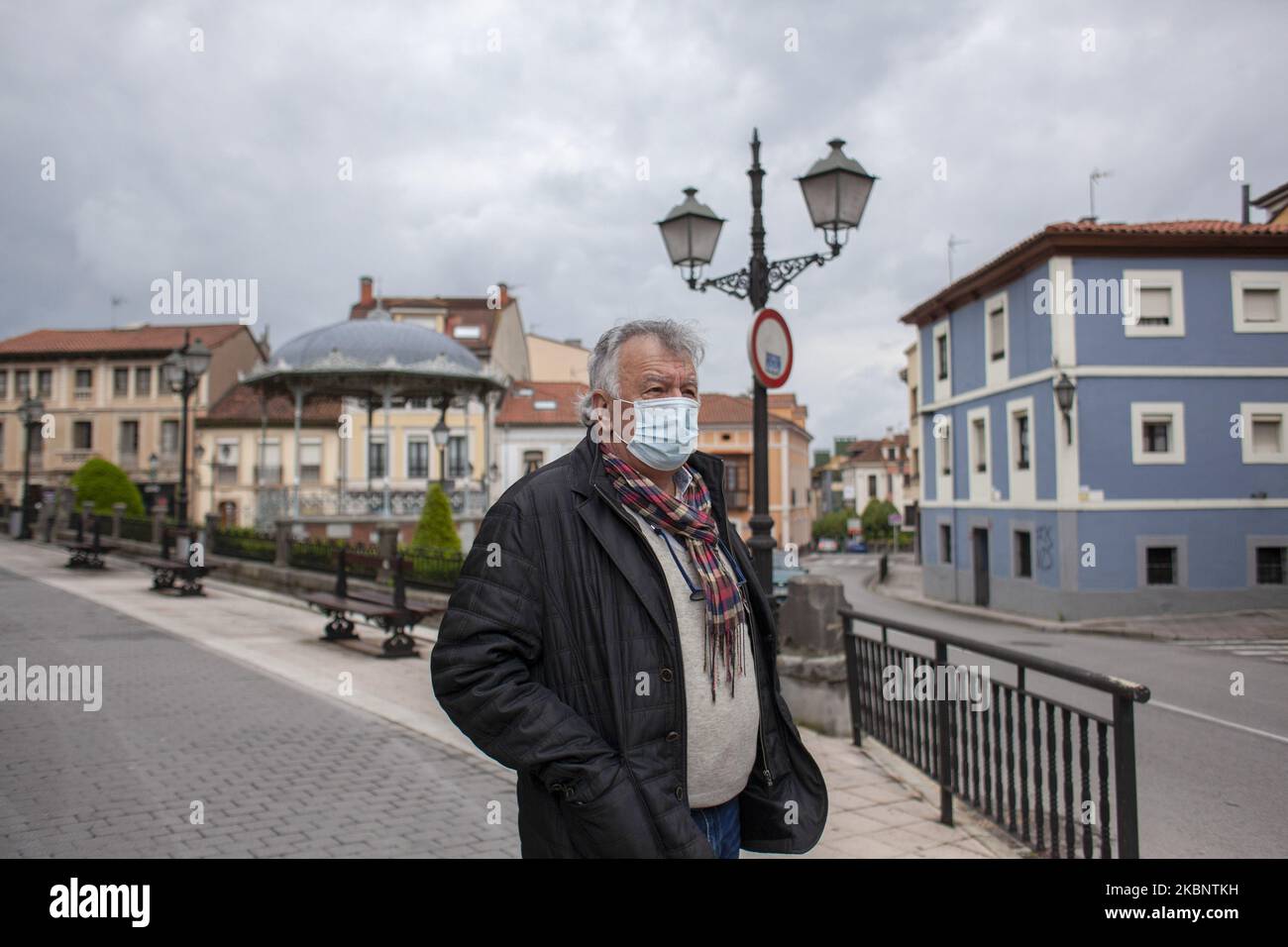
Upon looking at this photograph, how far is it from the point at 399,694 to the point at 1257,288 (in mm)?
7548

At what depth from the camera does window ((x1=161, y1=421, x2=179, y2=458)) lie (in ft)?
144

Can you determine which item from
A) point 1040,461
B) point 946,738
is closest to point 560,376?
point 1040,461

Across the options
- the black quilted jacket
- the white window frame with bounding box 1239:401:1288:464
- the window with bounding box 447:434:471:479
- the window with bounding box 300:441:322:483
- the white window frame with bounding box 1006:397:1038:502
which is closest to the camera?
the black quilted jacket

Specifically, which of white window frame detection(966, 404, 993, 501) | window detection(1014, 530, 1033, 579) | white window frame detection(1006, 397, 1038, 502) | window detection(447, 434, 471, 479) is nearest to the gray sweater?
white window frame detection(1006, 397, 1038, 502)

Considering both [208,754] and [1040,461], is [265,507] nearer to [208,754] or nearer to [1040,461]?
[208,754]

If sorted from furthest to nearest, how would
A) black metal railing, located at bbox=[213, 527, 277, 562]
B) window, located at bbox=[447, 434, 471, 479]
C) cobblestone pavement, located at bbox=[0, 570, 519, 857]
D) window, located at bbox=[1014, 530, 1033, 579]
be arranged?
1. window, located at bbox=[447, 434, 471, 479]
2. window, located at bbox=[1014, 530, 1033, 579]
3. black metal railing, located at bbox=[213, 527, 277, 562]
4. cobblestone pavement, located at bbox=[0, 570, 519, 857]

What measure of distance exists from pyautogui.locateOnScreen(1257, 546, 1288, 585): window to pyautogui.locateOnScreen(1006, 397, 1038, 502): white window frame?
699 inches

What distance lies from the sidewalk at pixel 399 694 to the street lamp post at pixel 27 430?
2.42 meters

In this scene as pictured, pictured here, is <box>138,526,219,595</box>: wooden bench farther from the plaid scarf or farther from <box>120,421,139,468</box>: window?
<box>120,421,139,468</box>: window

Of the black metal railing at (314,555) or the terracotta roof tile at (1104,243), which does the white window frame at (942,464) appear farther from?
the black metal railing at (314,555)

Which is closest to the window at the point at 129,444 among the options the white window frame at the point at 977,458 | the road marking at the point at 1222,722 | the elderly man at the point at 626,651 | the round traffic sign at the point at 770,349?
the white window frame at the point at 977,458

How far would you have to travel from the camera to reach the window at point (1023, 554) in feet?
70.6

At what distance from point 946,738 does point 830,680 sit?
2010 mm

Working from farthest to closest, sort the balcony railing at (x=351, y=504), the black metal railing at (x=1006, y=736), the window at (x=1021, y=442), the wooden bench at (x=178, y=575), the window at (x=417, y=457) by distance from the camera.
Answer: the window at (x=417, y=457), the window at (x=1021, y=442), the balcony railing at (x=351, y=504), the wooden bench at (x=178, y=575), the black metal railing at (x=1006, y=736)
